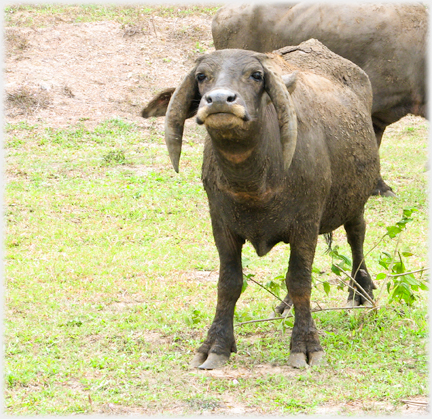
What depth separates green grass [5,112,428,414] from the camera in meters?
4.54

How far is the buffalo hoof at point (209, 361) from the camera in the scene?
4934mm

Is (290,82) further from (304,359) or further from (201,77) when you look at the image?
(304,359)

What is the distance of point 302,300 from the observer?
504cm

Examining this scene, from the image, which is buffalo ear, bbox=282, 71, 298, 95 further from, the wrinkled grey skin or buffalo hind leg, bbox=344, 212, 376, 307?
the wrinkled grey skin

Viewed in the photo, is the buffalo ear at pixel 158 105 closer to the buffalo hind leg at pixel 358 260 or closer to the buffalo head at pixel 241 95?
the buffalo head at pixel 241 95

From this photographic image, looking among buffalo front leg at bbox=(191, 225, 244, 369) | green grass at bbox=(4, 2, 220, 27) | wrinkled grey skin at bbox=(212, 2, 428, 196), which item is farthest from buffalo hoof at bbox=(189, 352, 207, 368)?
green grass at bbox=(4, 2, 220, 27)

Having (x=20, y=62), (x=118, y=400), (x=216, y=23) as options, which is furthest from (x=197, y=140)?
(x=118, y=400)

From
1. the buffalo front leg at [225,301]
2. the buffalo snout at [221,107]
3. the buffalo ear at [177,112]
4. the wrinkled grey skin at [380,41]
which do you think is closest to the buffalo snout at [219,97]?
the buffalo snout at [221,107]

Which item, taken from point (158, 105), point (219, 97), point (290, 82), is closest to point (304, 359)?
point (290, 82)

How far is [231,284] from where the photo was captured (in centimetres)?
513

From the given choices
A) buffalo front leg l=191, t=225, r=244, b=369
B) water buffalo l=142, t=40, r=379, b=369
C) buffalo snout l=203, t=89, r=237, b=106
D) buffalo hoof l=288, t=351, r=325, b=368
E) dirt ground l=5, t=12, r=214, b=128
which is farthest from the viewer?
dirt ground l=5, t=12, r=214, b=128

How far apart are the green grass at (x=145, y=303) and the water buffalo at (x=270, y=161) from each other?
34 centimetres

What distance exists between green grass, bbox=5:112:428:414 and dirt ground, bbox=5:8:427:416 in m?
1.10

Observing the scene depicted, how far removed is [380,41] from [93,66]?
5752 mm
